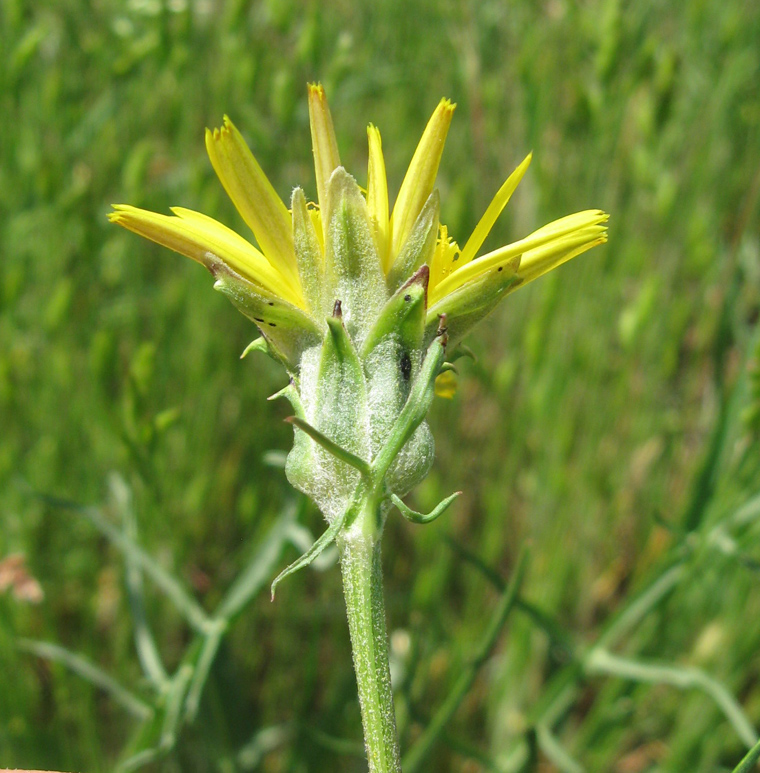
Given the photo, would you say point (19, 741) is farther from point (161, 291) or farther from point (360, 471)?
point (360, 471)

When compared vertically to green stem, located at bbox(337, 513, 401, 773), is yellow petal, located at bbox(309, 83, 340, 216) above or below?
above

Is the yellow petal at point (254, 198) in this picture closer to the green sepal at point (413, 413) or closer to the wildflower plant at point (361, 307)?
the wildflower plant at point (361, 307)

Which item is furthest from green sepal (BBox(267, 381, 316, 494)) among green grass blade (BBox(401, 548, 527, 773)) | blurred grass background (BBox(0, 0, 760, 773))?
blurred grass background (BBox(0, 0, 760, 773))

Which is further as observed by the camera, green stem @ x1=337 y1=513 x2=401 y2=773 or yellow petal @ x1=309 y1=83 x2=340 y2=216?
yellow petal @ x1=309 y1=83 x2=340 y2=216

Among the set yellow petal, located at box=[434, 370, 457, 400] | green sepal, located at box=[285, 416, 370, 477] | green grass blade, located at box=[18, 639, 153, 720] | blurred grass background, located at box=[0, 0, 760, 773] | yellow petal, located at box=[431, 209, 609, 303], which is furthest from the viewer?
blurred grass background, located at box=[0, 0, 760, 773]

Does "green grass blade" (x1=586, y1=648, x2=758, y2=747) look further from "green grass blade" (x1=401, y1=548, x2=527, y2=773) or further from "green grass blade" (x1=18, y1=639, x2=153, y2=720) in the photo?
"green grass blade" (x1=18, y1=639, x2=153, y2=720)

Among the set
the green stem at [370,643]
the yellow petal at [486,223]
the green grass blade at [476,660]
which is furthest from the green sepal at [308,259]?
the green grass blade at [476,660]

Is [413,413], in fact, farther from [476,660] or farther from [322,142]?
[476,660]
